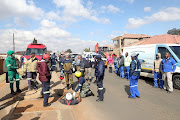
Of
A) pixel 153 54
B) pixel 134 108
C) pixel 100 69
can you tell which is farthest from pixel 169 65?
pixel 100 69

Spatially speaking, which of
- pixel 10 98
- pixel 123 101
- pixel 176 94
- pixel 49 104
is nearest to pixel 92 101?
pixel 123 101

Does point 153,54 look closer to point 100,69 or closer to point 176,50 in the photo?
point 176,50

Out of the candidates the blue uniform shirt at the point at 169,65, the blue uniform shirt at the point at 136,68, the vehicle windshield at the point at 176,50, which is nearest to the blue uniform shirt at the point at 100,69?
the blue uniform shirt at the point at 136,68

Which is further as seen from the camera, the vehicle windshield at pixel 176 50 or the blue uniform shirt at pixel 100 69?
the vehicle windshield at pixel 176 50

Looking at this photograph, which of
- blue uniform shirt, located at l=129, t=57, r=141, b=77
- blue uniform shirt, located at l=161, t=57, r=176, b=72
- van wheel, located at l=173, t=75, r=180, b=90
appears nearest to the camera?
blue uniform shirt, located at l=129, t=57, r=141, b=77

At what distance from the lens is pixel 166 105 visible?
14.7 ft

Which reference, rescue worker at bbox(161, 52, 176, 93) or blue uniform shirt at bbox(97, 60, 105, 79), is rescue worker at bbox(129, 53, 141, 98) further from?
rescue worker at bbox(161, 52, 176, 93)

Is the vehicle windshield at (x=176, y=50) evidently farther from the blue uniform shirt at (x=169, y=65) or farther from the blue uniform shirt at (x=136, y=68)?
the blue uniform shirt at (x=136, y=68)

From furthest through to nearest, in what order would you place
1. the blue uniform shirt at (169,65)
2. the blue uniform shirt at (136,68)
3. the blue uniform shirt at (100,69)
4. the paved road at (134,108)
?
1. the blue uniform shirt at (169,65)
2. the blue uniform shirt at (136,68)
3. the blue uniform shirt at (100,69)
4. the paved road at (134,108)

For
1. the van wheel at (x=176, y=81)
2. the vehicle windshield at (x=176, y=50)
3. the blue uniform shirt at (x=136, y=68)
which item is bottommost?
the van wheel at (x=176, y=81)

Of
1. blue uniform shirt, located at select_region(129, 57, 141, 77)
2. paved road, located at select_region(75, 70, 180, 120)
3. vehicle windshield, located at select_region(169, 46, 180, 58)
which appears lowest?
paved road, located at select_region(75, 70, 180, 120)

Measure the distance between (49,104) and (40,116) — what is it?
0.88 meters

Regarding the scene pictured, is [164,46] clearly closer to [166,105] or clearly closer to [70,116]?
[166,105]

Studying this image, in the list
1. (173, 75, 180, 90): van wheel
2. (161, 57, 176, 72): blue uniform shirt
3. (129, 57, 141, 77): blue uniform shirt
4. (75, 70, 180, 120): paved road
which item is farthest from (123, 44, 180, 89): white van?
(129, 57, 141, 77): blue uniform shirt
